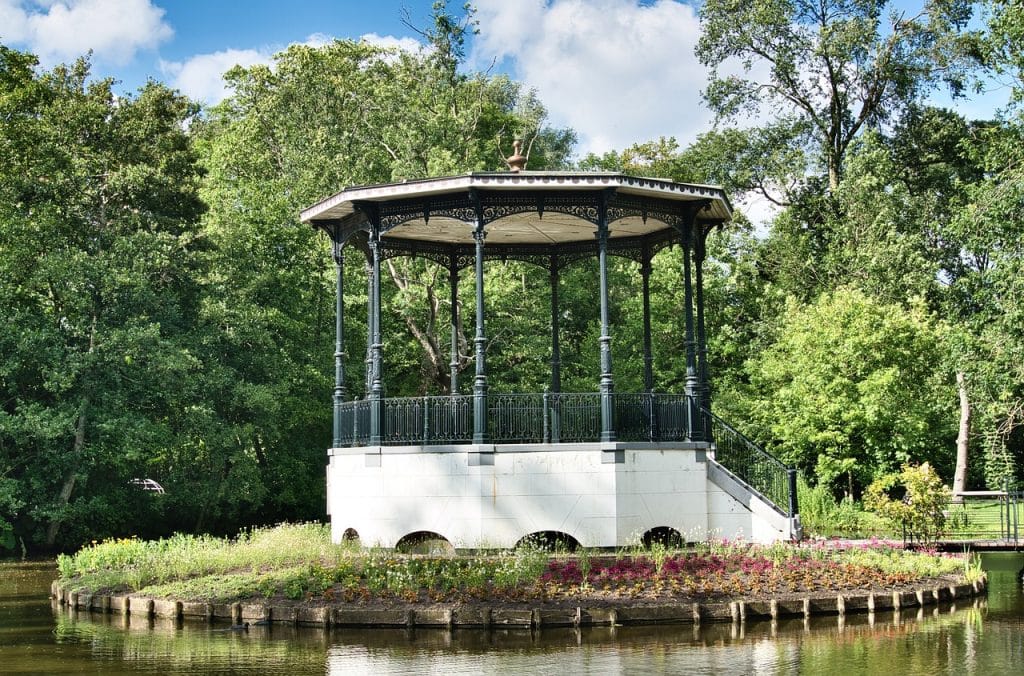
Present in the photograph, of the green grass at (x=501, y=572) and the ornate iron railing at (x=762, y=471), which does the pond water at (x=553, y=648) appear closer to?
the green grass at (x=501, y=572)

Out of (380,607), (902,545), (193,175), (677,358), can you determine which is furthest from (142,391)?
(902,545)

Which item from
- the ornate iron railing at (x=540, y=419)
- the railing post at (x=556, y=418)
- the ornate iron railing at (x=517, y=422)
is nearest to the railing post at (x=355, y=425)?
the ornate iron railing at (x=540, y=419)

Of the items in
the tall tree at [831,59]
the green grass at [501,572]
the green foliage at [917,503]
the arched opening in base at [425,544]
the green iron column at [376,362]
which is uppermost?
the tall tree at [831,59]

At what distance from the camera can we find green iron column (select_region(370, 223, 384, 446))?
74.0 feet

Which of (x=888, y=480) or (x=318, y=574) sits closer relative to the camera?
(x=318, y=574)

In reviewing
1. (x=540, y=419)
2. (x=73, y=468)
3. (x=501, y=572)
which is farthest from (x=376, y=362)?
(x=73, y=468)

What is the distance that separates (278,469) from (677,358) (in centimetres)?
1508

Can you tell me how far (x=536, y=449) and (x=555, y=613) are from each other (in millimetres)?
4809

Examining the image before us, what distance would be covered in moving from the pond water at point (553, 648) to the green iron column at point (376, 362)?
18.4ft

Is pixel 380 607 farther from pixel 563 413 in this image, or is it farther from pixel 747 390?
pixel 747 390

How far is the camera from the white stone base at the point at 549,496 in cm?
2130

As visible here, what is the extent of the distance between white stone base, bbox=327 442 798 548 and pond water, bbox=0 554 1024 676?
4.49 metres

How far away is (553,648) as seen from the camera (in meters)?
14.9

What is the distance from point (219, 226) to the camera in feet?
129
